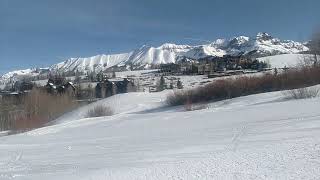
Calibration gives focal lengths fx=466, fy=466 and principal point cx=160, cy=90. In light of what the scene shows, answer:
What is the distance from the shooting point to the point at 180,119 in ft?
99.5

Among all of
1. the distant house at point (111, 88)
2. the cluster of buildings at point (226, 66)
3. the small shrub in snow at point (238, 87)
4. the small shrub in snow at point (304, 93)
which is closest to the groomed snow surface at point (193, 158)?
the small shrub in snow at point (304, 93)

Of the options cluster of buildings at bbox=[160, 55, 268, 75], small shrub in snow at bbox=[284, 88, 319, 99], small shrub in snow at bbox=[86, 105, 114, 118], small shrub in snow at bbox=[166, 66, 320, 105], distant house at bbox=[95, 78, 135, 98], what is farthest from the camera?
cluster of buildings at bbox=[160, 55, 268, 75]

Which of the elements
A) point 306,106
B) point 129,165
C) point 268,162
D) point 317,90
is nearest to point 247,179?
point 268,162

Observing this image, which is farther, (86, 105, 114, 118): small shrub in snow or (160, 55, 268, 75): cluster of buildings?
(160, 55, 268, 75): cluster of buildings

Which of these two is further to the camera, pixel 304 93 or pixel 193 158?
pixel 304 93

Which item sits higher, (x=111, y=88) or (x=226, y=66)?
(x=226, y=66)

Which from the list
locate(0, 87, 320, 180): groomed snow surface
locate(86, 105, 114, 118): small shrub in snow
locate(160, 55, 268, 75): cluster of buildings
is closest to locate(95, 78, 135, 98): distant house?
locate(160, 55, 268, 75): cluster of buildings

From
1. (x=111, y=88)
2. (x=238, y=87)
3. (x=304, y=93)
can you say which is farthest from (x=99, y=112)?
(x=111, y=88)

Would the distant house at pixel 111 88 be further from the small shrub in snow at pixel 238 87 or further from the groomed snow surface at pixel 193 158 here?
the groomed snow surface at pixel 193 158

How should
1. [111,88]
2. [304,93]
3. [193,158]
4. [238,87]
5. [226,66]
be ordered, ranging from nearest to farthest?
[193,158], [304,93], [238,87], [111,88], [226,66]

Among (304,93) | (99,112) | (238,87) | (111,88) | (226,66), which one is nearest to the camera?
(304,93)

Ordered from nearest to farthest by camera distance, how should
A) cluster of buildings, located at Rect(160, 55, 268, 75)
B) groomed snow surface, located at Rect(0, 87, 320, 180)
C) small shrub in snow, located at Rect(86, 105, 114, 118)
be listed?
groomed snow surface, located at Rect(0, 87, 320, 180), small shrub in snow, located at Rect(86, 105, 114, 118), cluster of buildings, located at Rect(160, 55, 268, 75)

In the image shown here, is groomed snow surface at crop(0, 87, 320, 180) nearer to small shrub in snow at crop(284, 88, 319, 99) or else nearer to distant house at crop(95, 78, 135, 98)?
small shrub in snow at crop(284, 88, 319, 99)

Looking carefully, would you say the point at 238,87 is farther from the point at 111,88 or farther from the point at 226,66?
the point at 226,66
